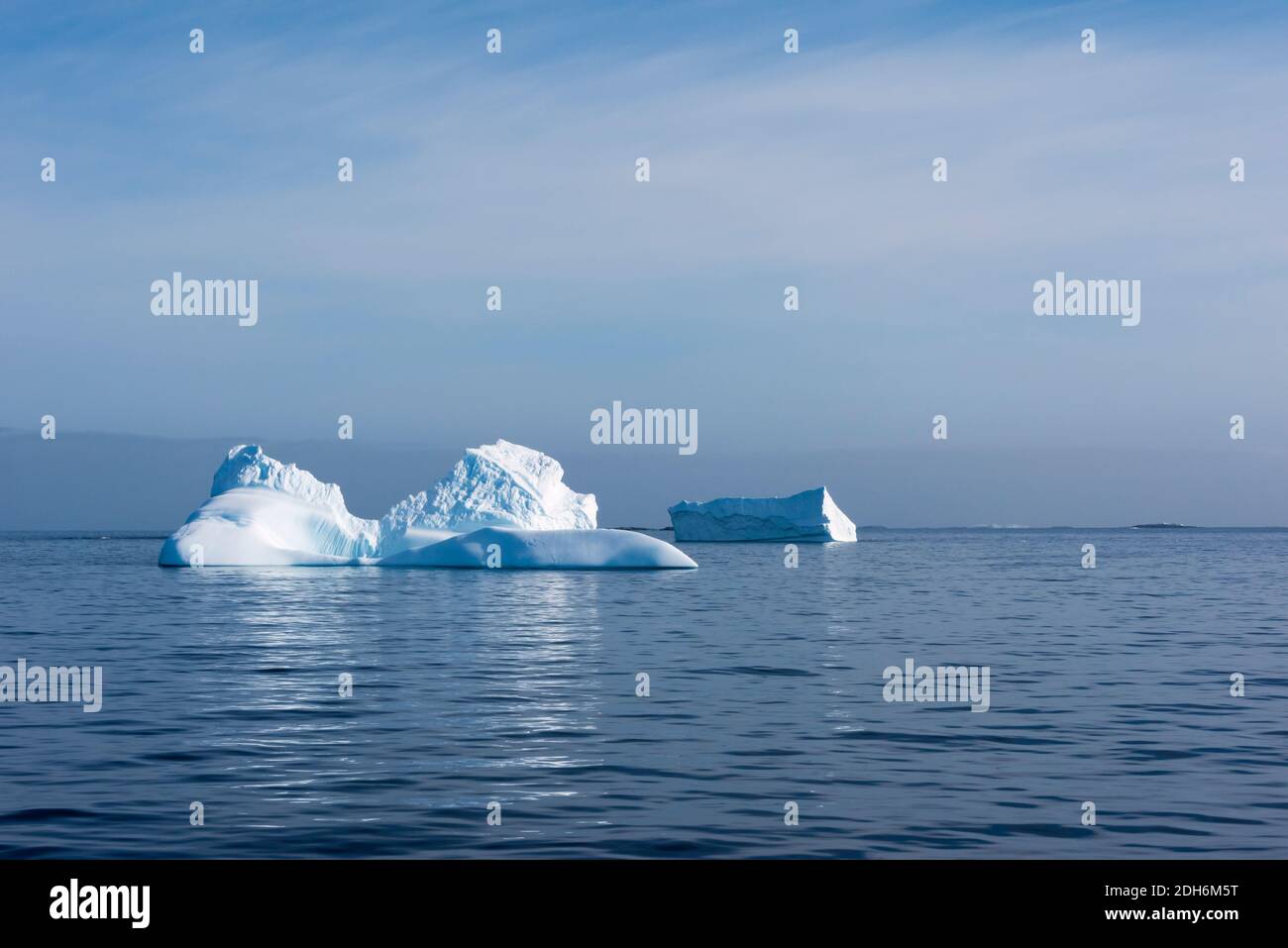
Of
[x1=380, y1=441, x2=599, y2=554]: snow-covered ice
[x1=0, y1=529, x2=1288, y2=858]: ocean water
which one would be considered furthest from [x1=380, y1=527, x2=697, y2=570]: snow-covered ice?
[x1=0, y1=529, x2=1288, y2=858]: ocean water

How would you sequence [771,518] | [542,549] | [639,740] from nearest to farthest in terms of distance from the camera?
1. [639,740]
2. [542,549]
3. [771,518]

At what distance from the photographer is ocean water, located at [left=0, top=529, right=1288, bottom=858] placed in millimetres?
7160

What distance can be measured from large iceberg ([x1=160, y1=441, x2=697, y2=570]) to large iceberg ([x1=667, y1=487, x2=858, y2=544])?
32881 mm

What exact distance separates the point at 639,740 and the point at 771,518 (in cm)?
6796

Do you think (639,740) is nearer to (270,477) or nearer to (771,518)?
(270,477)

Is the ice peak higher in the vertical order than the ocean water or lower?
higher

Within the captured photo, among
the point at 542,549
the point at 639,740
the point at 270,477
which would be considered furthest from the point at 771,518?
the point at 639,740

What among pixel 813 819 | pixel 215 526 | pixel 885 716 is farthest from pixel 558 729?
pixel 215 526

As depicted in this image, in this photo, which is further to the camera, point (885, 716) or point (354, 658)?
point (354, 658)

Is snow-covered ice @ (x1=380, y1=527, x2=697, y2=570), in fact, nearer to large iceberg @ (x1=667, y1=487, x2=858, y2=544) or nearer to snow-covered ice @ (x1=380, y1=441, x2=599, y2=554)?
snow-covered ice @ (x1=380, y1=441, x2=599, y2=554)

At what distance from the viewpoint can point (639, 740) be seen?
10.4 meters
